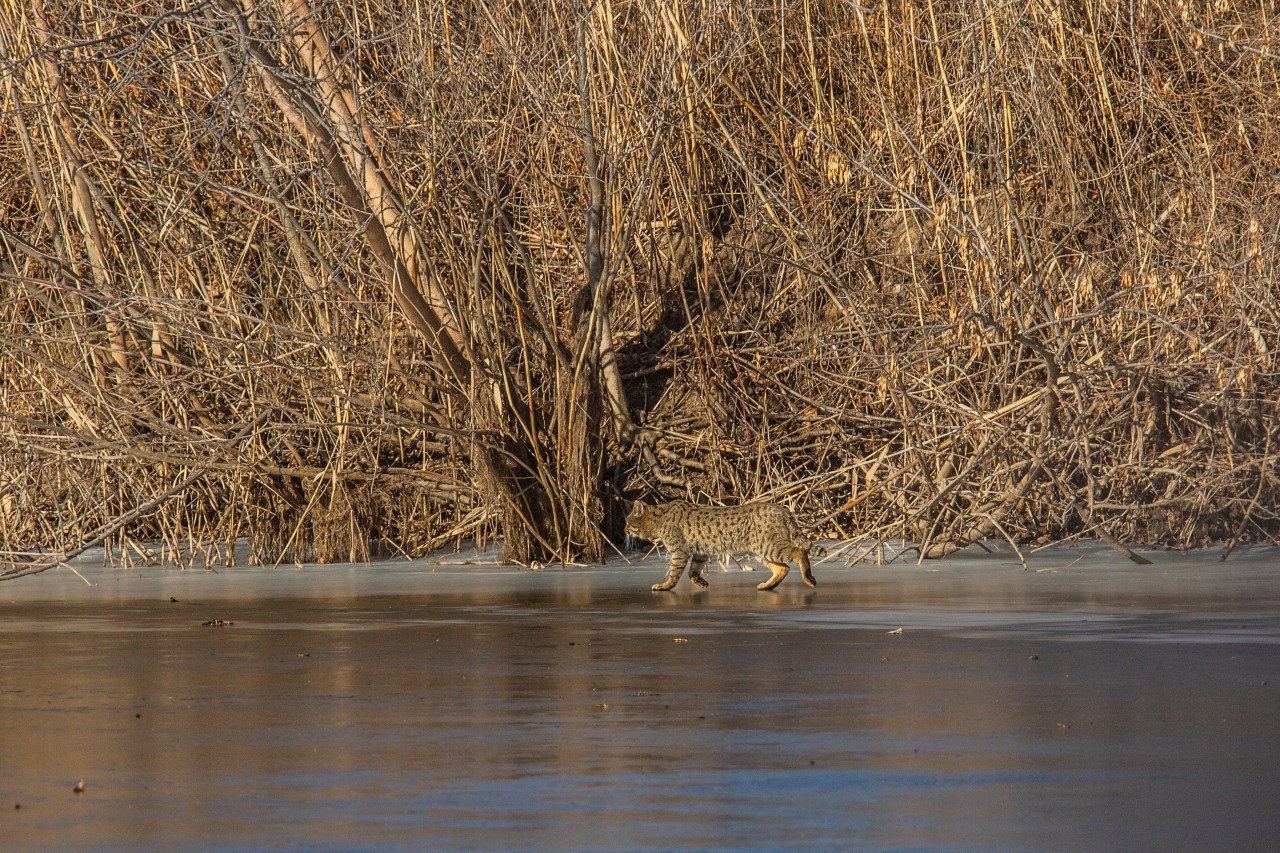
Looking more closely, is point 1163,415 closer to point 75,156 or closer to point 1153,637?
point 1153,637

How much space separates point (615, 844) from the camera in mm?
4309

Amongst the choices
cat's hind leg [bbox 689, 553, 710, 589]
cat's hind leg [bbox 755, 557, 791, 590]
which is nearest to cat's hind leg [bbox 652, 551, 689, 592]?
cat's hind leg [bbox 689, 553, 710, 589]

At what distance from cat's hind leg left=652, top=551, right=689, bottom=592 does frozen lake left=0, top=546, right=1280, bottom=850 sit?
54 centimetres

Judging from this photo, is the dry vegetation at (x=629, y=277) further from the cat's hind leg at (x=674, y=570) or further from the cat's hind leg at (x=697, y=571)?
the cat's hind leg at (x=674, y=570)

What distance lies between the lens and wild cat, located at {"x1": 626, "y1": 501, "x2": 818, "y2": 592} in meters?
11.2

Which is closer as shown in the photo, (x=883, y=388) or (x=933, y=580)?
(x=933, y=580)

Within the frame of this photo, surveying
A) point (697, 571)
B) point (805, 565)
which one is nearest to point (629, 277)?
point (697, 571)

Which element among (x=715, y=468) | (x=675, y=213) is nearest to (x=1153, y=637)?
(x=715, y=468)

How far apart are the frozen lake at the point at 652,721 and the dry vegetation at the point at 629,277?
2.57 m

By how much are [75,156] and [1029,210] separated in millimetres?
7091

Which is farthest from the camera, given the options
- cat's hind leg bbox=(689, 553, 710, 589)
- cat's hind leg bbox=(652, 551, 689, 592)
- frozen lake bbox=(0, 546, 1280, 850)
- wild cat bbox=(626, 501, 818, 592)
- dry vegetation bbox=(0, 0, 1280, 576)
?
dry vegetation bbox=(0, 0, 1280, 576)

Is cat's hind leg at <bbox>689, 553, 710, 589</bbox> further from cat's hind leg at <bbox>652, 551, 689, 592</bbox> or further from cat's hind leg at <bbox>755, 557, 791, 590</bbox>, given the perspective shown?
cat's hind leg at <bbox>755, 557, 791, 590</bbox>

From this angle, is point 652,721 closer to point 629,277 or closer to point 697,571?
point 697,571

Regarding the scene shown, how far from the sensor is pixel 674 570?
11.3 meters
